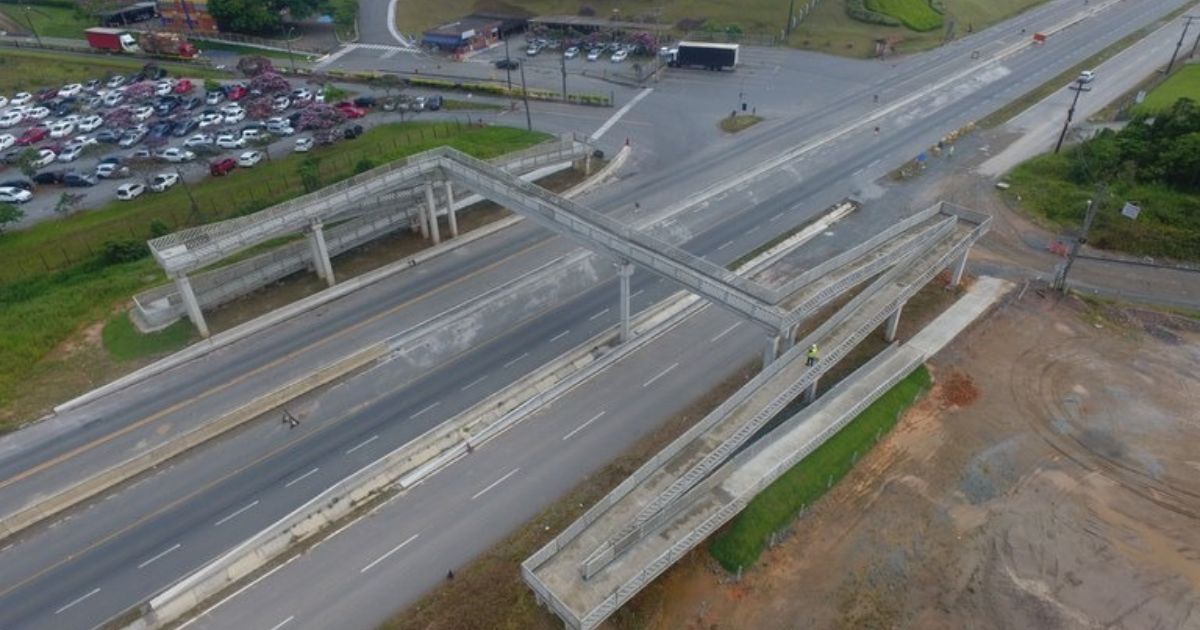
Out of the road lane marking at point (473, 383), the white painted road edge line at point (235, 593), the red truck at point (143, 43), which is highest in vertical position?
the red truck at point (143, 43)

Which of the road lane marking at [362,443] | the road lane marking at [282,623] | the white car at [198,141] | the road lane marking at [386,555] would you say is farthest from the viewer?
the white car at [198,141]

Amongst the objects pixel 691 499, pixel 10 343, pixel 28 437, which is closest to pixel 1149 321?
pixel 691 499

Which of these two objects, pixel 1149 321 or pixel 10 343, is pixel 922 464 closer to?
pixel 1149 321

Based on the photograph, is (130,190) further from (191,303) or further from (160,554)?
(160,554)

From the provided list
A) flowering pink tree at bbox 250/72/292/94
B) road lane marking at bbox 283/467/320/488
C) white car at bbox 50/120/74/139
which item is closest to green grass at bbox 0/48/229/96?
flowering pink tree at bbox 250/72/292/94

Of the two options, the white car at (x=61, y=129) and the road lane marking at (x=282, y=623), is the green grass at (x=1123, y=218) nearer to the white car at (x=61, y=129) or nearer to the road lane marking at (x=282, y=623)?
the road lane marking at (x=282, y=623)

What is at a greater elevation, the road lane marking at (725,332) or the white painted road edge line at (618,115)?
the white painted road edge line at (618,115)

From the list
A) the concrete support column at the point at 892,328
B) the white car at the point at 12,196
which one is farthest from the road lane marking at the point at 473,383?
the white car at the point at 12,196
